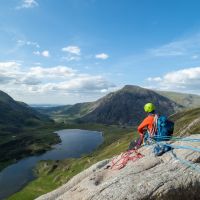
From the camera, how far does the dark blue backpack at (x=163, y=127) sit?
24.2 m

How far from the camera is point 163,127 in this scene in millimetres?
24438

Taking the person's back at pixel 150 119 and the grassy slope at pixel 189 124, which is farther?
the grassy slope at pixel 189 124

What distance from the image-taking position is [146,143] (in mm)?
27375

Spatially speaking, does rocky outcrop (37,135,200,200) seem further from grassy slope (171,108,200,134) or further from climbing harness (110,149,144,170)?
grassy slope (171,108,200,134)

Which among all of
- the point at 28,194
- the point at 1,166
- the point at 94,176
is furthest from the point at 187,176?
the point at 1,166

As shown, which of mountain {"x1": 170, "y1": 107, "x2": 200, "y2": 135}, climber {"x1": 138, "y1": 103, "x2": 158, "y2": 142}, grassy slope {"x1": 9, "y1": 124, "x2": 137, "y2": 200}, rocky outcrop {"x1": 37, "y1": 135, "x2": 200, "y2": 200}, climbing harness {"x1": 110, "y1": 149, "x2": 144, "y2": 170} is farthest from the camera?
grassy slope {"x1": 9, "y1": 124, "x2": 137, "y2": 200}

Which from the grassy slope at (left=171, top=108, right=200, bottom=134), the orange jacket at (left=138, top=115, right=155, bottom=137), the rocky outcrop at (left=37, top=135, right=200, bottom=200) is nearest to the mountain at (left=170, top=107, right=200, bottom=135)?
the grassy slope at (left=171, top=108, right=200, bottom=134)

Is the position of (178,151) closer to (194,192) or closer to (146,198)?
(194,192)

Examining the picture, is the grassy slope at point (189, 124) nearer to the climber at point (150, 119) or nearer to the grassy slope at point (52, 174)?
the grassy slope at point (52, 174)

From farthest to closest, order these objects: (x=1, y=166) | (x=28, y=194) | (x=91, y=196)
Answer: (x=1, y=166) → (x=28, y=194) → (x=91, y=196)

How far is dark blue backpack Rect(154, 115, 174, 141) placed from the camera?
24.2 metres

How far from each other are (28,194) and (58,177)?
19676mm

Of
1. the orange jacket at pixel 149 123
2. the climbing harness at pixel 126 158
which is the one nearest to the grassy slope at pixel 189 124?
the climbing harness at pixel 126 158

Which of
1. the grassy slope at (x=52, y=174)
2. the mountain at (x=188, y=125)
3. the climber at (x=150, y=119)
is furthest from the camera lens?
the grassy slope at (x=52, y=174)
